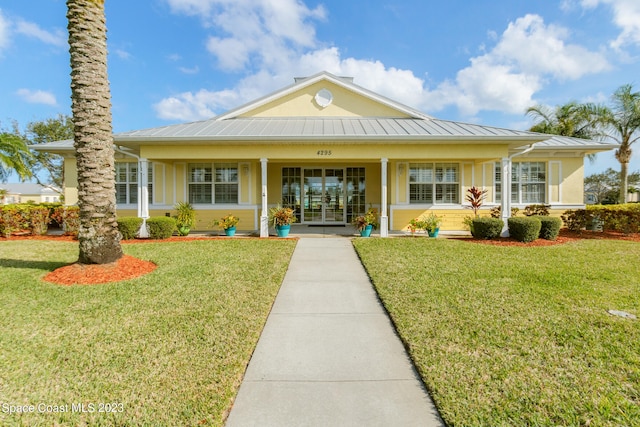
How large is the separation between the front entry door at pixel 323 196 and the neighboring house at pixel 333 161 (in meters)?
0.05

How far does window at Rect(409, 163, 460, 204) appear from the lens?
13148 mm

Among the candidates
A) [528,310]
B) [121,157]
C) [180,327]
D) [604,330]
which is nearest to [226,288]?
[180,327]

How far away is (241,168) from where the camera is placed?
13.3m

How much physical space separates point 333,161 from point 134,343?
10.9 meters

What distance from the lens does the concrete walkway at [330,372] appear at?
2465mm

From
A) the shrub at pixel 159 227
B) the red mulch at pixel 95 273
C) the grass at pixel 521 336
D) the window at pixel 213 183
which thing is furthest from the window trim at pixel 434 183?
the red mulch at pixel 95 273

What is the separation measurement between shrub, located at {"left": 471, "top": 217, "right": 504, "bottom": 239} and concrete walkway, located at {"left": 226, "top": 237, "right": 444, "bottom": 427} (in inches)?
283

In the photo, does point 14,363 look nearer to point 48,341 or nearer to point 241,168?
point 48,341

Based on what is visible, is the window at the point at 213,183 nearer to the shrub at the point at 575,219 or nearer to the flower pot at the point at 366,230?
the flower pot at the point at 366,230

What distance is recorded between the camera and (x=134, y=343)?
3.51 meters

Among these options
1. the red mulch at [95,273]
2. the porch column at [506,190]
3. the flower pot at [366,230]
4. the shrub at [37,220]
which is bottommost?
the red mulch at [95,273]

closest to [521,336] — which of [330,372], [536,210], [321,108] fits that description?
[330,372]

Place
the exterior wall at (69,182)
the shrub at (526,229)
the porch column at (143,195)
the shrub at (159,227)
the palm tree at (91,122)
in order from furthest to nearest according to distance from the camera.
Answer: the exterior wall at (69,182), the porch column at (143,195), the shrub at (159,227), the shrub at (526,229), the palm tree at (91,122)

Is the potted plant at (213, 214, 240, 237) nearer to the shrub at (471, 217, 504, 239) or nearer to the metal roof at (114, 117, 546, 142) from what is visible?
the metal roof at (114, 117, 546, 142)
